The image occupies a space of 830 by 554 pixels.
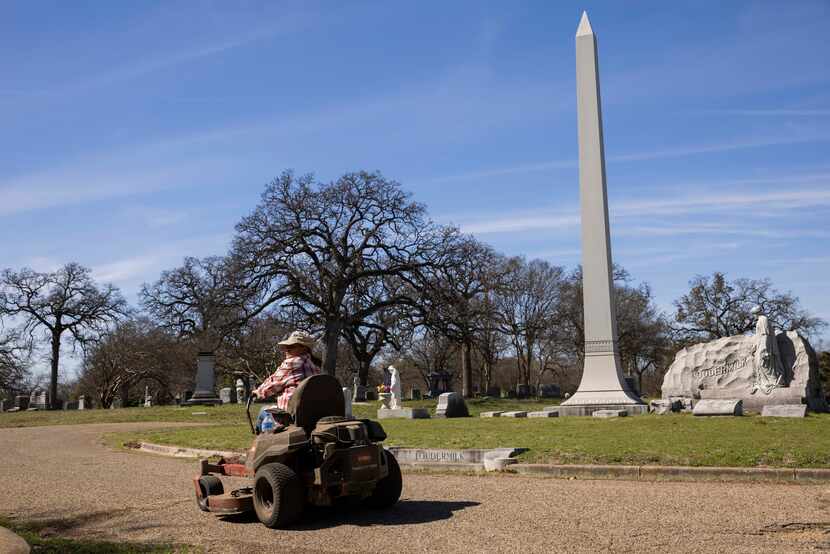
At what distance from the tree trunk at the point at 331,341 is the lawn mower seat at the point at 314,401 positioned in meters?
27.7

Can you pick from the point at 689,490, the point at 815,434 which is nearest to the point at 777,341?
the point at 815,434

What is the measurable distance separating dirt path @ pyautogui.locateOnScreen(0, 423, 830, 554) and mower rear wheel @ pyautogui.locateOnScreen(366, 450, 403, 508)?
0.14 metres

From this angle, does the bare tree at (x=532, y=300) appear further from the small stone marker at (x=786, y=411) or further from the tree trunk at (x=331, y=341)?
the small stone marker at (x=786, y=411)

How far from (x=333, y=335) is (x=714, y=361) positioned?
18302 millimetres

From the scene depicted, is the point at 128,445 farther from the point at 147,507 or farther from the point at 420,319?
the point at 420,319

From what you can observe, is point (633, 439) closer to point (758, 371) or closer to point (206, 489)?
point (206, 489)

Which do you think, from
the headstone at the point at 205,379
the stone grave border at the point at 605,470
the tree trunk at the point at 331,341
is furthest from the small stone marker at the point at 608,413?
the headstone at the point at 205,379

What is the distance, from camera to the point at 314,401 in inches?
300

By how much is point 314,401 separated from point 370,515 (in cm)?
135

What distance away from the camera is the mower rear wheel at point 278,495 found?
699 cm

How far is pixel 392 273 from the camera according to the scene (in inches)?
1400

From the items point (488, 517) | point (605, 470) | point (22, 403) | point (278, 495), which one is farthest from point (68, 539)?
point (22, 403)

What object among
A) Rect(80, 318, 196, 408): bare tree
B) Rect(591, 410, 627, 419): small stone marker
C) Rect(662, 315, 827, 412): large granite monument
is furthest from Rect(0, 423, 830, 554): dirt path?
Rect(80, 318, 196, 408): bare tree

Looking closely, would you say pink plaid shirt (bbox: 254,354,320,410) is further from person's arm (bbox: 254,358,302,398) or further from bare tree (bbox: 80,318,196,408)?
bare tree (bbox: 80,318,196,408)
